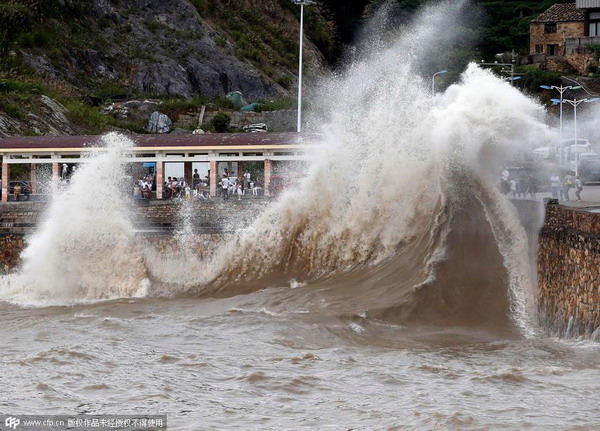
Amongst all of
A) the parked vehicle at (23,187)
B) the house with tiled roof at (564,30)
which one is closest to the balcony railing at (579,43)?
the house with tiled roof at (564,30)

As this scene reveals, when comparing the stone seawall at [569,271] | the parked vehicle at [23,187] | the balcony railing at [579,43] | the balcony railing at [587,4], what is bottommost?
the stone seawall at [569,271]

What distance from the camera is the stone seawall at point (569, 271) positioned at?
19.5 meters

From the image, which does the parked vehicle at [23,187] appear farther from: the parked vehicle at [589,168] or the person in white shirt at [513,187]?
the parked vehicle at [589,168]

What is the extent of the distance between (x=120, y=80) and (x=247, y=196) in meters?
28.7

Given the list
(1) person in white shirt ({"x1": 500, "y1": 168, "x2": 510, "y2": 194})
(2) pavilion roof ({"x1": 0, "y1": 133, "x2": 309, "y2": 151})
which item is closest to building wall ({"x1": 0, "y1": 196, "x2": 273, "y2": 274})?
(2) pavilion roof ({"x1": 0, "y1": 133, "x2": 309, "y2": 151})

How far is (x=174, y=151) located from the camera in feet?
130

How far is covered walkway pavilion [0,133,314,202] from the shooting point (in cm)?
3884

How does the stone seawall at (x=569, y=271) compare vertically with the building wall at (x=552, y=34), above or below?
below

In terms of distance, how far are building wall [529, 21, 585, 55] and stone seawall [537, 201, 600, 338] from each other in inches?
2264

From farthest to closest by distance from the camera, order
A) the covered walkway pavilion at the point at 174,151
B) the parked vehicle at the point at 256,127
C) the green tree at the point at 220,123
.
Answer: the green tree at the point at 220,123 < the parked vehicle at the point at 256,127 < the covered walkway pavilion at the point at 174,151

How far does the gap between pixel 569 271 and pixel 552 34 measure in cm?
6030

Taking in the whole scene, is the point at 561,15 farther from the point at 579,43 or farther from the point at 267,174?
the point at 267,174

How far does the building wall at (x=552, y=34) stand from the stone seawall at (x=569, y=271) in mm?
57507

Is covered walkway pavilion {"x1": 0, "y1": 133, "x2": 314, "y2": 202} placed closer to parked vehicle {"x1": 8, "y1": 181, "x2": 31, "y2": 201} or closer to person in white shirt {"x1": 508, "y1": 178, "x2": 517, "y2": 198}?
parked vehicle {"x1": 8, "y1": 181, "x2": 31, "y2": 201}
